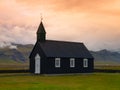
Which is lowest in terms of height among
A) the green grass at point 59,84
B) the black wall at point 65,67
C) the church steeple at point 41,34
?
the green grass at point 59,84

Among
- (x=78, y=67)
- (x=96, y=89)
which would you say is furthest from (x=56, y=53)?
(x=96, y=89)

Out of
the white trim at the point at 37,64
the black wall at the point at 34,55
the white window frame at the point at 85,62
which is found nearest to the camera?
the black wall at the point at 34,55

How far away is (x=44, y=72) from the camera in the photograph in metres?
73.6

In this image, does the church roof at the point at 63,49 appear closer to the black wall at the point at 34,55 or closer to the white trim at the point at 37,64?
the black wall at the point at 34,55

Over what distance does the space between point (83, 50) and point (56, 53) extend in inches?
429

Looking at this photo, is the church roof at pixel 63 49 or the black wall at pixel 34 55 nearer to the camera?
the black wall at pixel 34 55

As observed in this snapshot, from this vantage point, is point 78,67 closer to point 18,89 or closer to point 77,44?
Result: point 77,44

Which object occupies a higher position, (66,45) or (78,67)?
(66,45)

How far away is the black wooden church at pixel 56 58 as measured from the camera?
7406 cm

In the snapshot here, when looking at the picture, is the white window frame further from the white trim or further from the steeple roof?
the steeple roof

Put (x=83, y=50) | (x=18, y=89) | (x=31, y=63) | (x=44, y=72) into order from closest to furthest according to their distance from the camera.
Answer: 1. (x=18, y=89)
2. (x=44, y=72)
3. (x=31, y=63)
4. (x=83, y=50)

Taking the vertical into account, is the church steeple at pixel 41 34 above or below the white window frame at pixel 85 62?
above

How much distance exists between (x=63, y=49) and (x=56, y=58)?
5008 millimetres

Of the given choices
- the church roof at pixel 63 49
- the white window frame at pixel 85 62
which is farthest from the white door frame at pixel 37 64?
the white window frame at pixel 85 62
